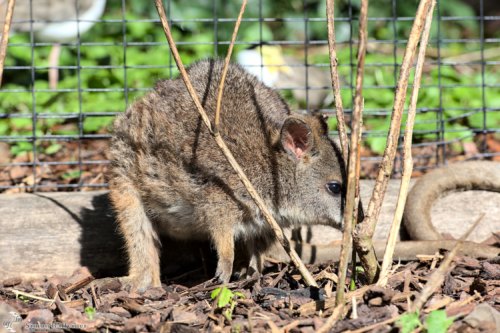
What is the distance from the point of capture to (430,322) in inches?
158

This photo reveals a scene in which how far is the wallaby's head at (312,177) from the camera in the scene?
215 inches

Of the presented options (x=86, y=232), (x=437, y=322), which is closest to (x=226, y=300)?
(x=437, y=322)

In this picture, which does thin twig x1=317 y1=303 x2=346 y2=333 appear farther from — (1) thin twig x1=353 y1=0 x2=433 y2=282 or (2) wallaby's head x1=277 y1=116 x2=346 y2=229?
(2) wallaby's head x1=277 y1=116 x2=346 y2=229

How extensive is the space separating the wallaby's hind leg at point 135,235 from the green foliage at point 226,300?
3.11 ft

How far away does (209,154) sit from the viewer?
210 inches

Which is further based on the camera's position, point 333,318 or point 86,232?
point 86,232

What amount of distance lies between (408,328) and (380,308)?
0.44 meters

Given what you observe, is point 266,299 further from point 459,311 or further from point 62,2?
point 62,2

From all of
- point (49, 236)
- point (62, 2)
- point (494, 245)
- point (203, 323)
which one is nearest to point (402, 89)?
point (203, 323)

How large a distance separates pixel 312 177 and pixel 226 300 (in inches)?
52.5

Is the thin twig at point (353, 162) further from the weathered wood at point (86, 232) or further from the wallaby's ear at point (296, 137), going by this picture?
the weathered wood at point (86, 232)

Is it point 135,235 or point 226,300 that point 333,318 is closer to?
point 226,300

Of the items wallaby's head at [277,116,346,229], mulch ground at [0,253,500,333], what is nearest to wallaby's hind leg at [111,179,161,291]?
mulch ground at [0,253,500,333]

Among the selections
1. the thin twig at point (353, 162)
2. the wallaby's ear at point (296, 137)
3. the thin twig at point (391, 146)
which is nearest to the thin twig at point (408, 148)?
the thin twig at point (391, 146)
